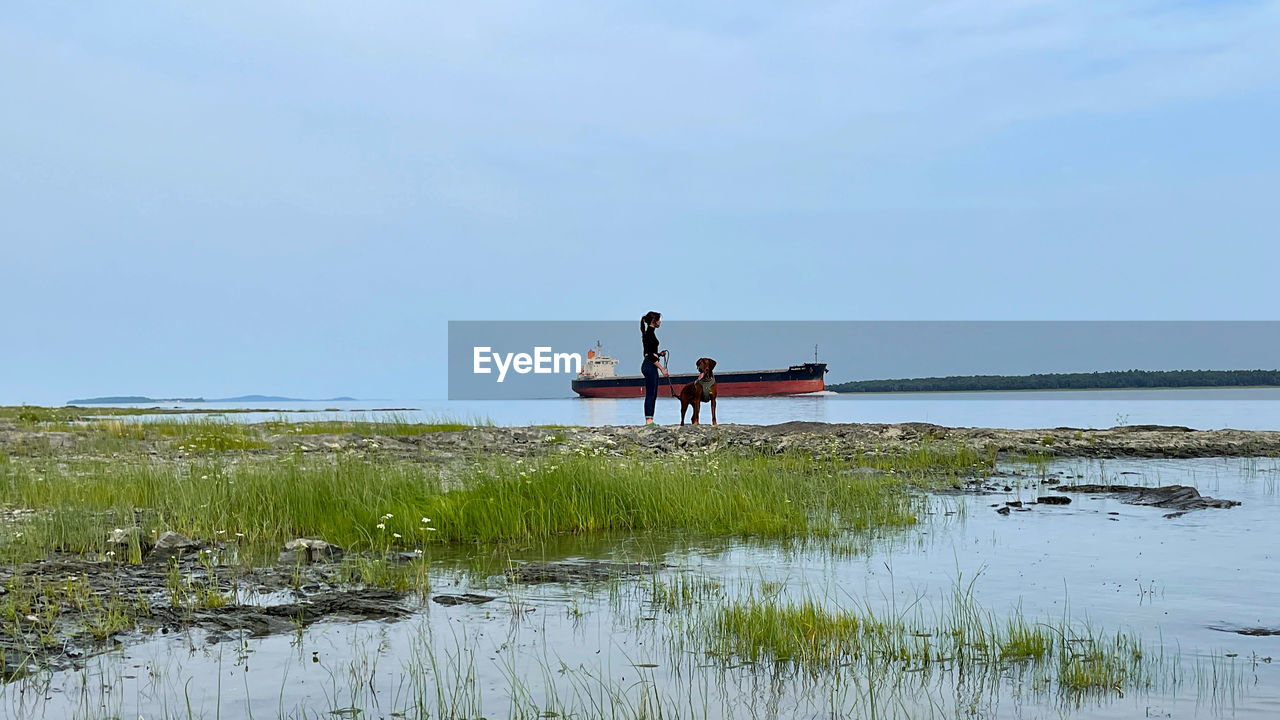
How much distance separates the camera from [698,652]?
5.48 meters

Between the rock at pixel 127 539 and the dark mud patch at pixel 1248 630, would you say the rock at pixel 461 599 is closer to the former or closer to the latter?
the rock at pixel 127 539

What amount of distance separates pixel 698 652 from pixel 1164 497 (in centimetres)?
992

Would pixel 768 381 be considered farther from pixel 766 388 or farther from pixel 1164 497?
pixel 1164 497

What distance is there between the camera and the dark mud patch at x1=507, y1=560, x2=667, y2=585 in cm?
759

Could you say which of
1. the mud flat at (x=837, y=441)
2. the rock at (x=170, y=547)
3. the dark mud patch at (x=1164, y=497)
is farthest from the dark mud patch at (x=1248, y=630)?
the mud flat at (x=837, y=441)

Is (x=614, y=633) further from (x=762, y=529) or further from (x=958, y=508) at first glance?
(x=958, y=508)

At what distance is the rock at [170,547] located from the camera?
8242 millimetres

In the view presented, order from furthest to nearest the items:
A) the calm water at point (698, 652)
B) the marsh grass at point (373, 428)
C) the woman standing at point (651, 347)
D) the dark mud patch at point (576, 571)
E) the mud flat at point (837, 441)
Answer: the marsh grass at point (373, 428)
the woman standing at point (651, 347)
the mud flat at point (837, 441)
the dark mud patch at point (576, 571)
the calm water at point (698, 652)

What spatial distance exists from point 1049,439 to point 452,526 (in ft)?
52.9

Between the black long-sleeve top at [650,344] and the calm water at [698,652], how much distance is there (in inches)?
487

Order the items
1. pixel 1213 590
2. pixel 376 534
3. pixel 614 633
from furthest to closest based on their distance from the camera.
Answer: pixel 376 534 → pixel 1213 590 → pixel 614 633

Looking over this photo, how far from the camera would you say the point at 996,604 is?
682 centimetres

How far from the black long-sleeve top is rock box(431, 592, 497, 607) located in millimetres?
14819

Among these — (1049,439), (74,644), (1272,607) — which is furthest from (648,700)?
(1049,439)
